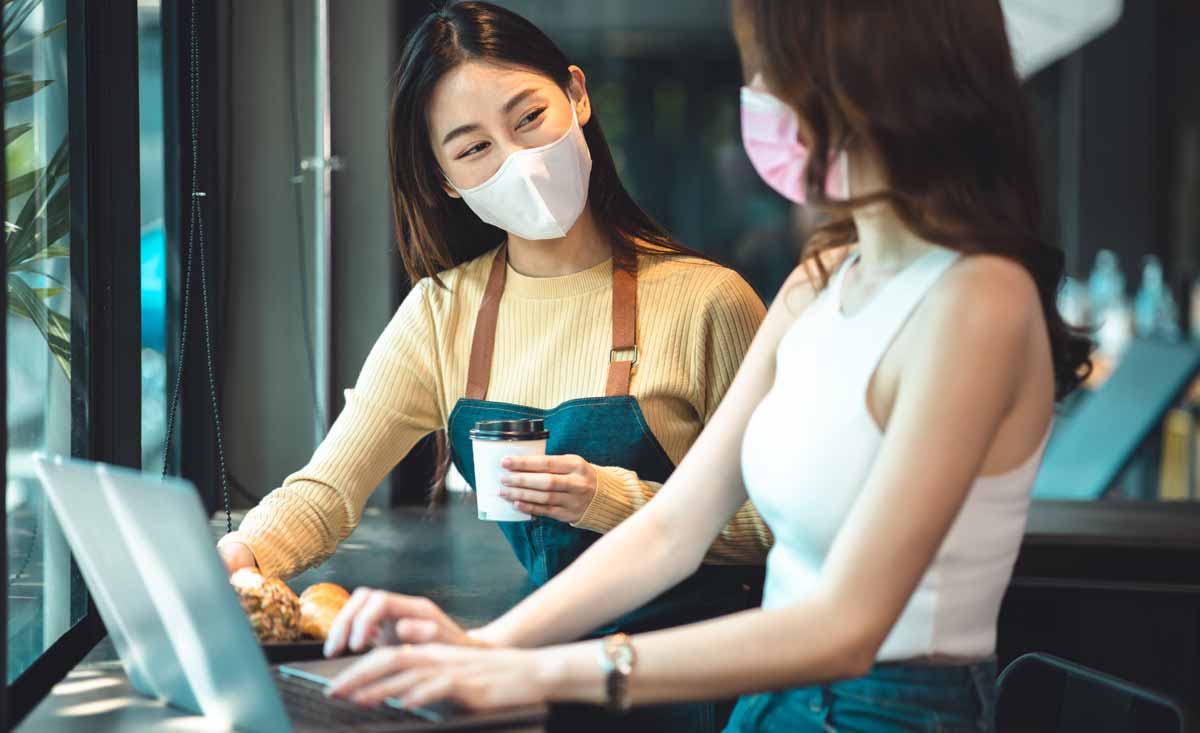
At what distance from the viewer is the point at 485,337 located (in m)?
1.98

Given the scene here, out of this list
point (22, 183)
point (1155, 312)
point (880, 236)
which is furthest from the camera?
point (1155, 312)

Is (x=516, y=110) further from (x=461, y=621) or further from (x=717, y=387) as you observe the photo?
(x=461, y=621)

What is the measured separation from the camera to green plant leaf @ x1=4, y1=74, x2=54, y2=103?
1.41 metres

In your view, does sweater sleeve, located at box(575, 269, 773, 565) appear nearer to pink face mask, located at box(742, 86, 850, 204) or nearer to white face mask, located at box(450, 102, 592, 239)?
white face mask, located at box(450, 102, 592, 239)

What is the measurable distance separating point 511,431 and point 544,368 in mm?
331

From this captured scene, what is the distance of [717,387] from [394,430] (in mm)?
494

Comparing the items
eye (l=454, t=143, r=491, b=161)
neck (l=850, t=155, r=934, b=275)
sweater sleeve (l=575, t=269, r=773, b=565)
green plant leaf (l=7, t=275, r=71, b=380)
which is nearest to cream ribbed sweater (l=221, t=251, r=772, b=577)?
sweater sleeve (l=575, t=269, r=773, b=565)

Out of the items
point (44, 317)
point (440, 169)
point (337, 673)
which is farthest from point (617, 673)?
point (440, 169)

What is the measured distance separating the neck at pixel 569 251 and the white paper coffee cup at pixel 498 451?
0.43 metres

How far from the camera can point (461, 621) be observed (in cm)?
166

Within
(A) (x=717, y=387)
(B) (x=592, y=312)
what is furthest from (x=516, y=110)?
(A) (x=717, y=387)

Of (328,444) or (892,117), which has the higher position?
(892,117)

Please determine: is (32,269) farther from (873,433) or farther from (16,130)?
(873,433)

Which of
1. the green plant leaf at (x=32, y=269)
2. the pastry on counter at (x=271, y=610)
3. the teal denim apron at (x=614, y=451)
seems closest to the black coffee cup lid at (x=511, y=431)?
the teal denim apron at (x=614, y=451)
